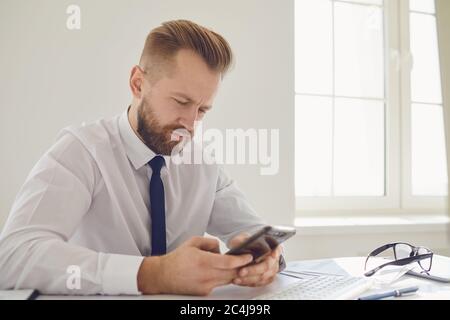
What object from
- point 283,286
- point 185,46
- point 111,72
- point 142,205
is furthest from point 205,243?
point 111,72

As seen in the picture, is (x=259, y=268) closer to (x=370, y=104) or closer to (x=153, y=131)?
(x=153, y=131)

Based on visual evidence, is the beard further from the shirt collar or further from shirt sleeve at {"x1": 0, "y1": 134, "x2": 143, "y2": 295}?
shirt sleeve at {"x1": 0, "y1": 134, "x2": 143, "y2": 295}

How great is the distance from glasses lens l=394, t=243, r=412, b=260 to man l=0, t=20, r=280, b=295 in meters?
0.31

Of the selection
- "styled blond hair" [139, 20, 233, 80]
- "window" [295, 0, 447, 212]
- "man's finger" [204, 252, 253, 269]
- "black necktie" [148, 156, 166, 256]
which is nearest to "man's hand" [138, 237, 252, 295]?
"man's finger" [204, 252, 253, 269]

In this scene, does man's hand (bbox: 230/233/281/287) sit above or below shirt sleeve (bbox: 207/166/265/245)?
below

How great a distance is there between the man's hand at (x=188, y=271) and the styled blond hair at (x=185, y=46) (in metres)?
0.60

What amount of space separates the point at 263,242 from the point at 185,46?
63 centimetres

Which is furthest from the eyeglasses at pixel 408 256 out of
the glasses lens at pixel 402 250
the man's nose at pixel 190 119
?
the man's nose at pixel 190 119

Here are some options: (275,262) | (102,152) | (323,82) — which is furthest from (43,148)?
(323,82)

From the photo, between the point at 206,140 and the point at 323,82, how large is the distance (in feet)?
2.42

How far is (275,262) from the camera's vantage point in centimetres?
77

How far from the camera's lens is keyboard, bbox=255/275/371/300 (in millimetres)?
625

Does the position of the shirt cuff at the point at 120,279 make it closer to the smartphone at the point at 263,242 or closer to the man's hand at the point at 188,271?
the man's hand at the point at 188,271
